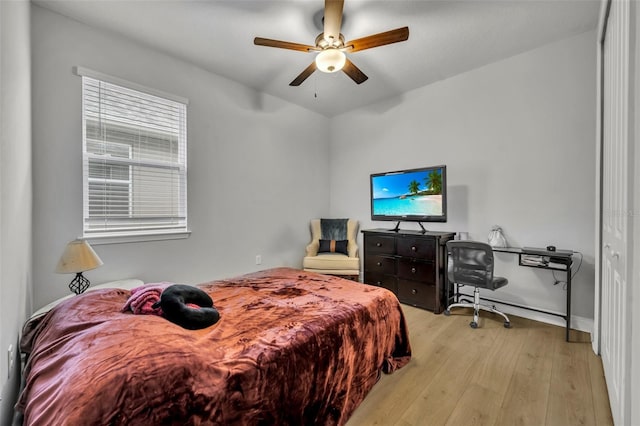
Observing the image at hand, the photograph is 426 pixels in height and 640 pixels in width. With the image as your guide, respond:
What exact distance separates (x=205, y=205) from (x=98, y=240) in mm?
1090

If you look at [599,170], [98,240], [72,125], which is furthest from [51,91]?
[599,170]

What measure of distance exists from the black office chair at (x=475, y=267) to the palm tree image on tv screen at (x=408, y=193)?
0.59 meters

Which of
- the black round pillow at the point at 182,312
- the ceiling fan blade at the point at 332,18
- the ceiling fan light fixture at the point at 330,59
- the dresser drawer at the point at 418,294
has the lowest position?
the dresser drawer at the point at 418,294

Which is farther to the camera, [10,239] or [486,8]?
[486,8]

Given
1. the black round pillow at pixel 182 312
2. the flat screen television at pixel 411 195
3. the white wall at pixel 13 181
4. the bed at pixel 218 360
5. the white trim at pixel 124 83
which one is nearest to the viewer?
the bed at pixel 218 360

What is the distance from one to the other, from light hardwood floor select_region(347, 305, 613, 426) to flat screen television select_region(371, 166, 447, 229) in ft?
4.60

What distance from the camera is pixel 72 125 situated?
2.39 metres

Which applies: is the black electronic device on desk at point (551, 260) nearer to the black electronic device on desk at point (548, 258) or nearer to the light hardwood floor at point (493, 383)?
the black electronic device on desk at point (548, 258)

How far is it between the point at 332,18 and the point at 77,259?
2.63 meters

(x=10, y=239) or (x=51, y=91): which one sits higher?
(x=51, y=91)

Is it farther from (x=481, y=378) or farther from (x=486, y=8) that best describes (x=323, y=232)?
(x=486, y=8)

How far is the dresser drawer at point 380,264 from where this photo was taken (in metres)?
3.53

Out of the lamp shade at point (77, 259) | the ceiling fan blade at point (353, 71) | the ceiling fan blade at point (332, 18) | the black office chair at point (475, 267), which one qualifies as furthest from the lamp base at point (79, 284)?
the black office chair at point (475, 267)

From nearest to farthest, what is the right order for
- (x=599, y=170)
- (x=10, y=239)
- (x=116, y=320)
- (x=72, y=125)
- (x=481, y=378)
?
(x=116, y=320), (x=10, y=239), (x=481, y=378), (x=599, y=170), (x=72, y=125)
